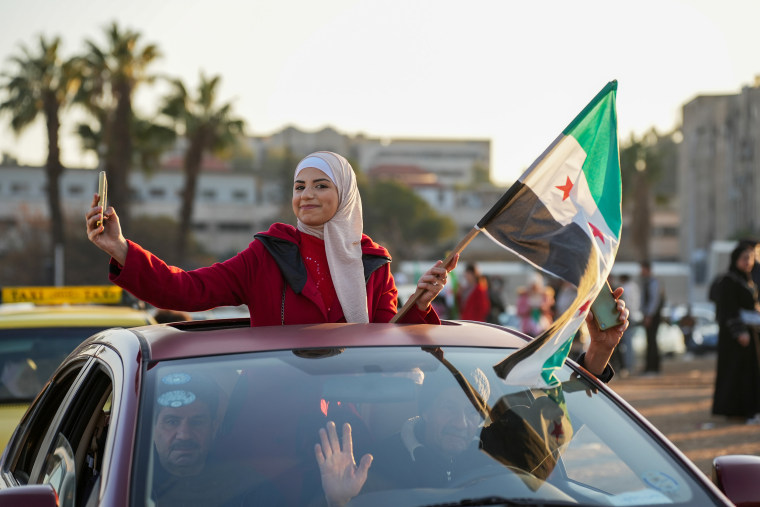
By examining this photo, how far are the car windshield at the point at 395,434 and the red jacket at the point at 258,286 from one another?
78 cm

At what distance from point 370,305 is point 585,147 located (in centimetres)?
113

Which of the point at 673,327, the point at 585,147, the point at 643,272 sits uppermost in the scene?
the point at 585,147

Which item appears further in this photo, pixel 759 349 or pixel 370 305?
pixel 759 349

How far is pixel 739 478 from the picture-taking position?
3.17m

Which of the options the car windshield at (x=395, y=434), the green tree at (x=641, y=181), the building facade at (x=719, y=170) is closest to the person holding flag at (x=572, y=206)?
the car windshield at (x=395, y=434)

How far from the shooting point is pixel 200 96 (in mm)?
42531

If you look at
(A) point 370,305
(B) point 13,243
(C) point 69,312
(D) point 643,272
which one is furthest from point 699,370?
(B) point 13,243

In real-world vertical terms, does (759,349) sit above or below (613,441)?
below

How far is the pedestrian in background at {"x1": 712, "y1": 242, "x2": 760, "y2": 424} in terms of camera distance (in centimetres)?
1162

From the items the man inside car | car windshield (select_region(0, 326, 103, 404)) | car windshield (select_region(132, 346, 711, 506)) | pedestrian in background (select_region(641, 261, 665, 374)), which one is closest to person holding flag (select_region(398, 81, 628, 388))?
car windshield (select_region(132, 346, 711, 506))

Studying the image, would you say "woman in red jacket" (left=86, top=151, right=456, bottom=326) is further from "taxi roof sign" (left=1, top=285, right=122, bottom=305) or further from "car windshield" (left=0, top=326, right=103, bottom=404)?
"taxi roof sign" (left=1, top=285, right=122, bottom=305)

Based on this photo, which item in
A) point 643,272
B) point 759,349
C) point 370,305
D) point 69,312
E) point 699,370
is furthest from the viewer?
point 699,370

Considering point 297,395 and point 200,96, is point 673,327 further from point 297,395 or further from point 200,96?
point 297,395

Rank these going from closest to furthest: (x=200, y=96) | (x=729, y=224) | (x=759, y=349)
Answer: (x=759, y=349) → (x=200, y=96) → (x=729, y=224)
